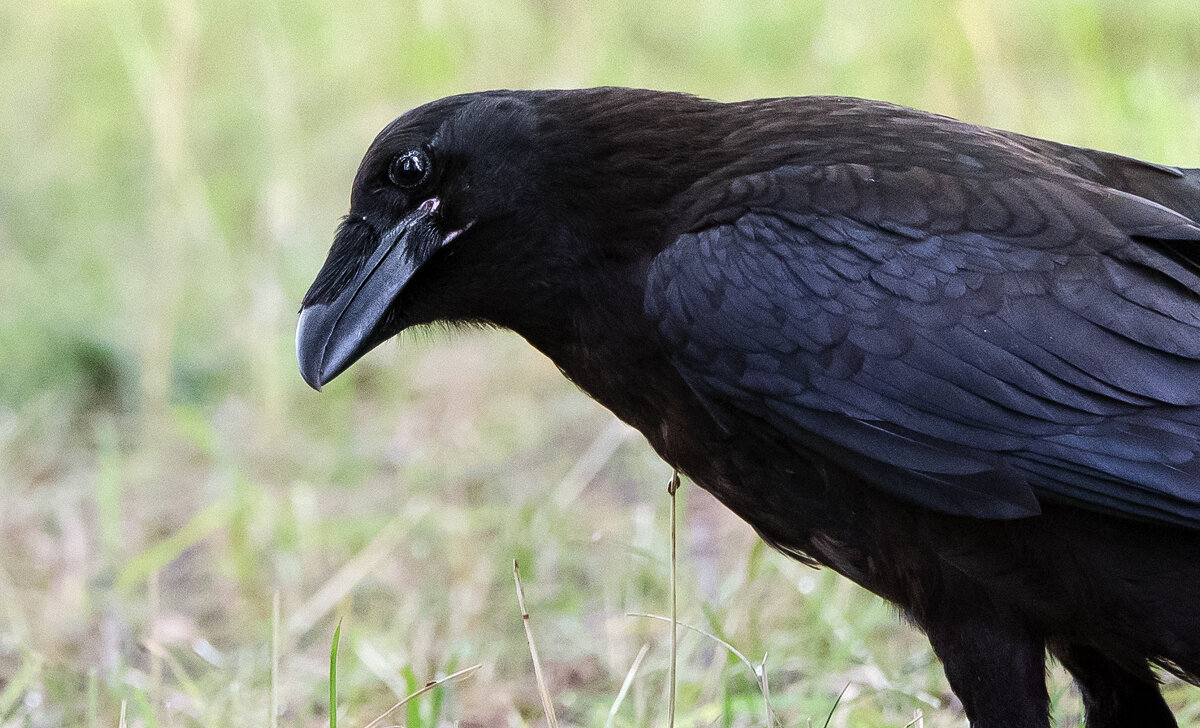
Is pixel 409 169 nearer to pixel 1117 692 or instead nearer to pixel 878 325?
pixel 878 325

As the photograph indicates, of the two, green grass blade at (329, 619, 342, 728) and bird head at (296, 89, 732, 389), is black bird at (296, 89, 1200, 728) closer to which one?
bird head at (296, 89, 732, 389)

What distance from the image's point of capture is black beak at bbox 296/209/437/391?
285 cm

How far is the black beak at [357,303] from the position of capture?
285 cm

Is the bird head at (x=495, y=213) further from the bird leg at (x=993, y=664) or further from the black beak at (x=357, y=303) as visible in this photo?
the bird leg at (x=993, y=664)

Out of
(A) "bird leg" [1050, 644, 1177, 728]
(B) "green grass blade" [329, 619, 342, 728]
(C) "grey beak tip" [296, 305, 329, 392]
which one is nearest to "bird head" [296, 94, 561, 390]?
(C) "grey beak tip" [296, 305, 329, 392]

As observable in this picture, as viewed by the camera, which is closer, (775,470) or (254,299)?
(775,470)

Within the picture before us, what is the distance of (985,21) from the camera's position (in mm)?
4887

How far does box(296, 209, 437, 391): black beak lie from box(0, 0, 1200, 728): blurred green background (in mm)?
382

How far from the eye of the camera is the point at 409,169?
2.89 m

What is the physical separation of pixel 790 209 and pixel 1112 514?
0.76 m

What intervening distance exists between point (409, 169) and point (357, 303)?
0.28 m

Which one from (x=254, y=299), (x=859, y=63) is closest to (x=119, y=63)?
(x=254, y=299)

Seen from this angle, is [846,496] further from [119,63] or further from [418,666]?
[119,63]

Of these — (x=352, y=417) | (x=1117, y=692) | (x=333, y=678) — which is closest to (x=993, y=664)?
(x=1117, y=692)
